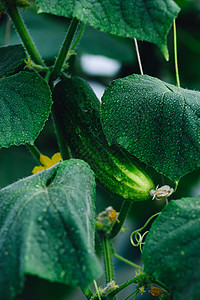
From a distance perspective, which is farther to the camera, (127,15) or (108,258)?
(108,258)

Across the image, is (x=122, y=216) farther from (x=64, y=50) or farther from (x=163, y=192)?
(x=64, y=50)

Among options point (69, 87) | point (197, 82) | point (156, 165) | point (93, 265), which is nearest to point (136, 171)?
point (156, 165)

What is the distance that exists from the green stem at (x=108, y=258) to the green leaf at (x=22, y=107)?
0.38 meters

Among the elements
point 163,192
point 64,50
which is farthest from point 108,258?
point 64,50

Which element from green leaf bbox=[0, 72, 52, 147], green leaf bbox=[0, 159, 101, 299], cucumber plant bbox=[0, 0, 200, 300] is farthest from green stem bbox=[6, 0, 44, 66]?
green leaf bbox=[0, 159, 101, 299]

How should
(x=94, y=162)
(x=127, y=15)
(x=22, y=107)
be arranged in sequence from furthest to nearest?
(x=94, y=162), (x=22, y=107), (x=127, y=15)

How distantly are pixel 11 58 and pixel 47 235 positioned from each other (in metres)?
0.55

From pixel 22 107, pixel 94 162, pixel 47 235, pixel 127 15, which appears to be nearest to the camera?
pixel 47 235

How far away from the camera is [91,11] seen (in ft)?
2.53

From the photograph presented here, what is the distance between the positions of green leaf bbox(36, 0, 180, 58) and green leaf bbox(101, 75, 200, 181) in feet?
0.39

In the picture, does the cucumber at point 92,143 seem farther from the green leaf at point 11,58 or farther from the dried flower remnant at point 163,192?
the green leaf at point 11,58

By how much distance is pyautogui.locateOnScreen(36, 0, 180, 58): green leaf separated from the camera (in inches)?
29.7

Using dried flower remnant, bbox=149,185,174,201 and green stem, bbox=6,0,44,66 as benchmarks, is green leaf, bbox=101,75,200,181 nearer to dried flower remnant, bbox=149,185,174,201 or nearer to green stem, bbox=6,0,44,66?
dried flower remnant, bbox=149,185,174,201

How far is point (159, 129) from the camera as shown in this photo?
0.82 metres
